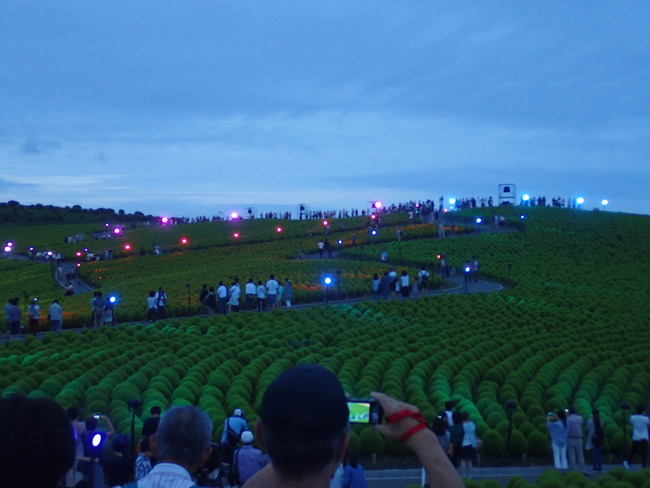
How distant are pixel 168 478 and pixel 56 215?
420 ft

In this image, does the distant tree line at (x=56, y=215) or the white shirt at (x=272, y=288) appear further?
the distant tree line at (x=56, y=215)

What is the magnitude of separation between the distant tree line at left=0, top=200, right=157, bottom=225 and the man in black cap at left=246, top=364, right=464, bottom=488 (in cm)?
12108

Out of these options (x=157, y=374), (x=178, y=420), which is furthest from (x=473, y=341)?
(x=178, y=420)

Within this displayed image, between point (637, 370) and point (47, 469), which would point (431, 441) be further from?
point (637, 370)

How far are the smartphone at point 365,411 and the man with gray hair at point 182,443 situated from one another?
4.01 feet

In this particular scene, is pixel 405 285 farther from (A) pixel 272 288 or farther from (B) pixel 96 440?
(B) pixel 96 440

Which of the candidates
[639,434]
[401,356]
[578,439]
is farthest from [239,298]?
[639,434]

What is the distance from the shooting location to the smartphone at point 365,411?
3385mm

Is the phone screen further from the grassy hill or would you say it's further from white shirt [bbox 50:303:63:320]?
white shirt [bbox 50:303:63:320]

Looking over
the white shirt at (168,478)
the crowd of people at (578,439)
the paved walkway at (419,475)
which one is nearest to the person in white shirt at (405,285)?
the crowd of people at (578,439)

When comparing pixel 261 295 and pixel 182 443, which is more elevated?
pixel 182 443

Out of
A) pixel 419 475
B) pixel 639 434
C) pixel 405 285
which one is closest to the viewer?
pixel 419 475

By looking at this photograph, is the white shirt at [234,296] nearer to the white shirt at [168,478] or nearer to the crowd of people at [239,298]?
the crowd of people at [239,298]

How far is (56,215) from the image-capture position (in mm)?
125125
